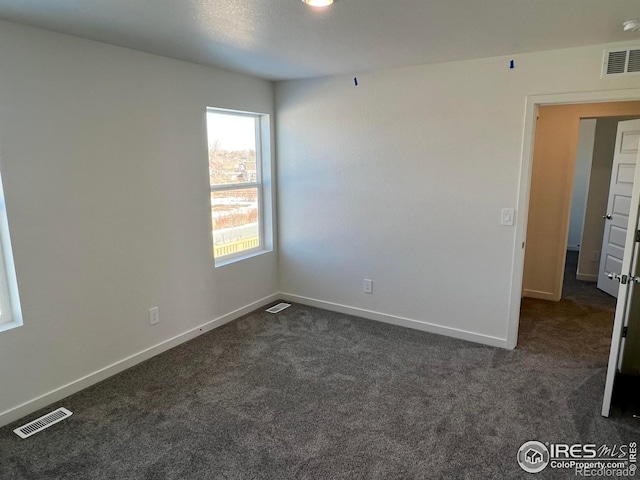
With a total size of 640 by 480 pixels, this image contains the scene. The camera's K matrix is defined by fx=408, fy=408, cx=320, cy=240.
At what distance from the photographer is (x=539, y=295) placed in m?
4.73

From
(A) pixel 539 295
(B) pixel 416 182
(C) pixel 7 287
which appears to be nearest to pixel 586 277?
(A) pixel 539 295

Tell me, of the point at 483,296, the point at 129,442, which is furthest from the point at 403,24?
the point at 129,442

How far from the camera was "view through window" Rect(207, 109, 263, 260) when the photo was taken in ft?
12.5

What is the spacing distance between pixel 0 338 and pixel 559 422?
11.1 ft

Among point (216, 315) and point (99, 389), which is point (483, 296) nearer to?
point (216, 315)

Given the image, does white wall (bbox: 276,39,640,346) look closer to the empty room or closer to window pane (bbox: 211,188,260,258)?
the empty room

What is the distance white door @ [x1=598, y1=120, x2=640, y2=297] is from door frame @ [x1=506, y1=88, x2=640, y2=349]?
5.52 feet

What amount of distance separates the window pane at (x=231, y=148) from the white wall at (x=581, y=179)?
540cm

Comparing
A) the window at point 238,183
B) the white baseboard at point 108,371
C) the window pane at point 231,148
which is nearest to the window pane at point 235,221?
the window at point 238,183

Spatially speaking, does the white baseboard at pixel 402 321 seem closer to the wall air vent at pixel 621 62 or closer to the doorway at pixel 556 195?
the doorway at pixel 556 195

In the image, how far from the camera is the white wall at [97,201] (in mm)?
2443

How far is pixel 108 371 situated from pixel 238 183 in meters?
2.02

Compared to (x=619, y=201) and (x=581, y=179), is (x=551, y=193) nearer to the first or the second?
(x=619, y=201)

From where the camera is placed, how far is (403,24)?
230 cm
